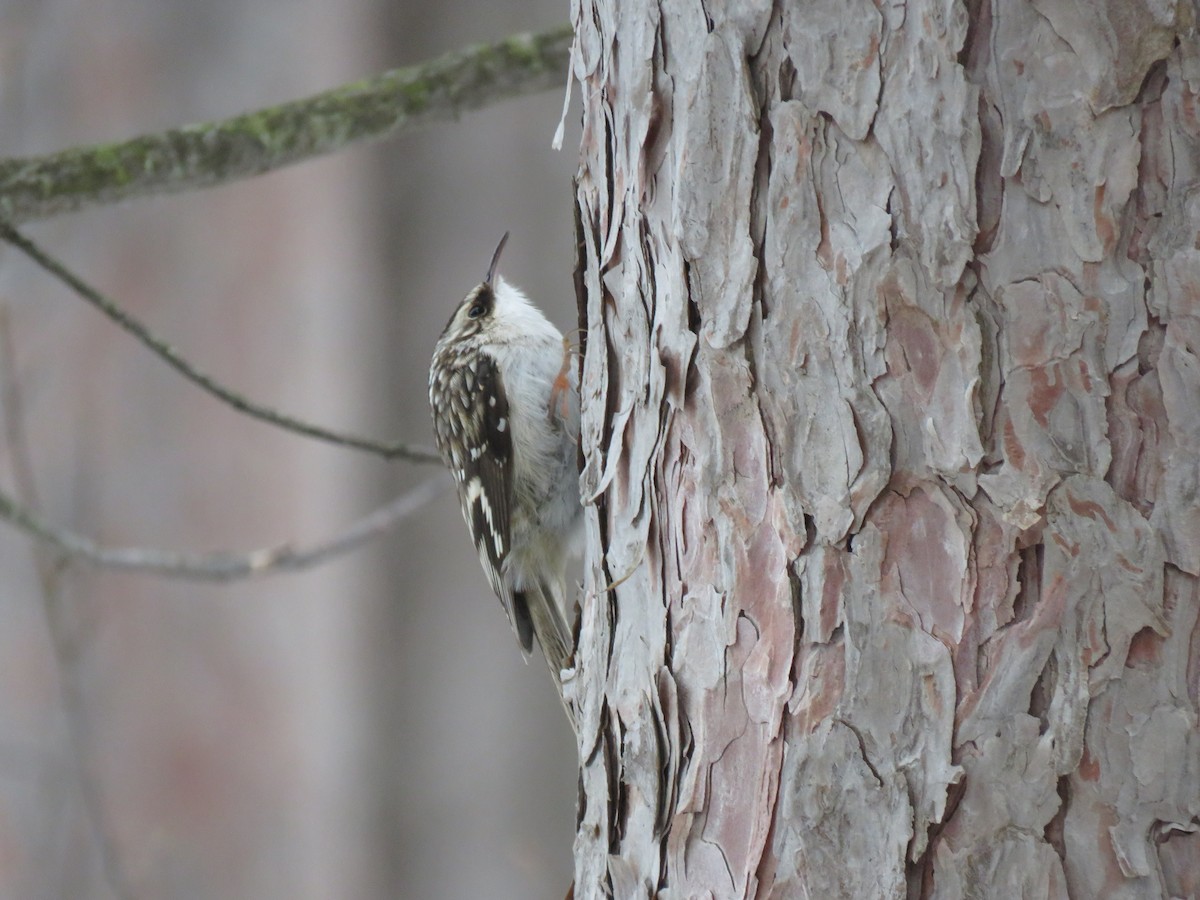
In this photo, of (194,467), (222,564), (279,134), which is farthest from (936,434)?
(194,467)

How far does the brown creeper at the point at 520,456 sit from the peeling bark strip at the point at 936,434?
129cm

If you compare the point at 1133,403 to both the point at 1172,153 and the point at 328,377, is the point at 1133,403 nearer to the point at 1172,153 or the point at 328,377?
the point at 1172,153

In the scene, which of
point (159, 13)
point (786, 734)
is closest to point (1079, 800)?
point (786, 734)

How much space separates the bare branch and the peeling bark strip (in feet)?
3.20

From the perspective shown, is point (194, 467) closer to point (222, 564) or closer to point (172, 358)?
point (222, 564)

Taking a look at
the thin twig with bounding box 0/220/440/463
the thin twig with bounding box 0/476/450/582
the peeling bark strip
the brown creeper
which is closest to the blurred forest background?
the thin twig with bounding box 0/476/450/582

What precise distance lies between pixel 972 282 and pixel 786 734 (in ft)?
1.65

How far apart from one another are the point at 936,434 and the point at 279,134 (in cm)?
143

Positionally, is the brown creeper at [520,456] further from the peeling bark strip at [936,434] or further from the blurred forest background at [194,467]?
the blurred forest background at [194,467]

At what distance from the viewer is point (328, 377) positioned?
4.64 meters

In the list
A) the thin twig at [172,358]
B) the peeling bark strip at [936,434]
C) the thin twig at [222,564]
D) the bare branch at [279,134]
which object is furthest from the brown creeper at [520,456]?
the peeling bark strip at [936,434]

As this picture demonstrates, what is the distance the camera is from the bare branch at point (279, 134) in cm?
198

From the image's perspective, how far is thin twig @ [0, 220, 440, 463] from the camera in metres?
2.06

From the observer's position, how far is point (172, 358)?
2.16m
